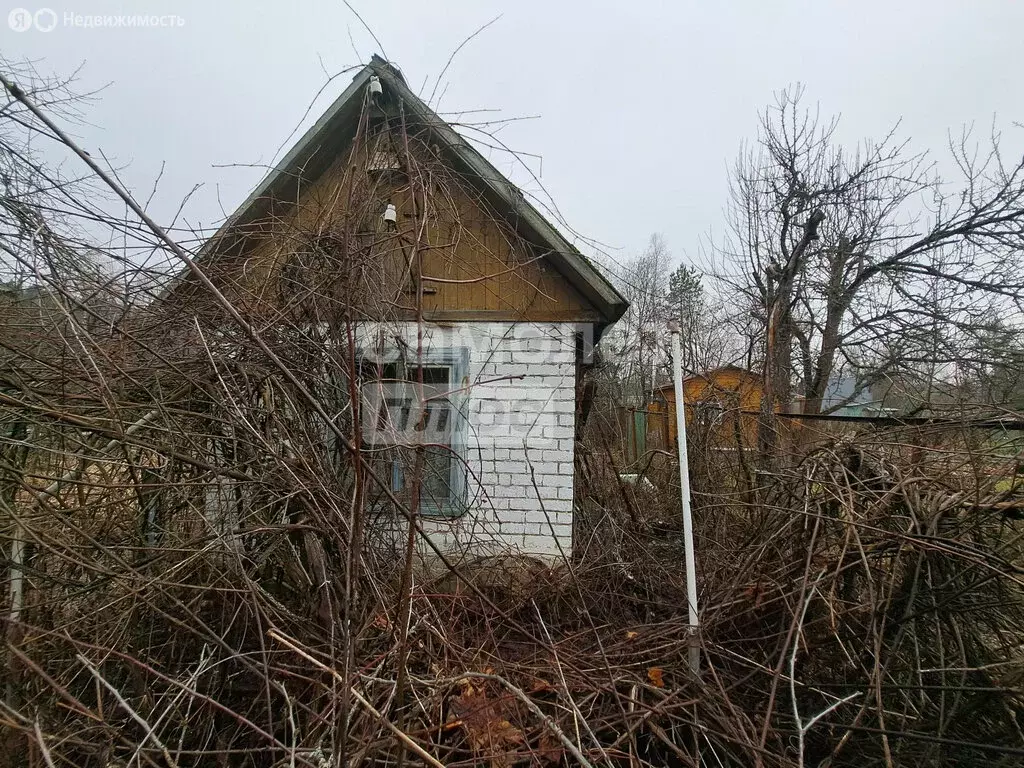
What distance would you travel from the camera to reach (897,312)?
9.75 meters

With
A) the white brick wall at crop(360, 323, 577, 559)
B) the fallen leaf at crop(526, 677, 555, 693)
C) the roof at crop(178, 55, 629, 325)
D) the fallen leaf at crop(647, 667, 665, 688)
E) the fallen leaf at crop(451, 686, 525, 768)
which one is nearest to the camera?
the fallen leaf at crop(451, 686, 525, 768)

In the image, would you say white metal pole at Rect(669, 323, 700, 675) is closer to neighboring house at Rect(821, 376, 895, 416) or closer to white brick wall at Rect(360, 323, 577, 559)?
white brick wall at Rect(360, 323, 577, 559)

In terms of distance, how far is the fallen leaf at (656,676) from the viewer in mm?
2799

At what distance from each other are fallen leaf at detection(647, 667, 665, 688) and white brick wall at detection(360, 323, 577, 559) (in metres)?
1.72

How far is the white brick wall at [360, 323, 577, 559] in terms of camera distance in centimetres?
457

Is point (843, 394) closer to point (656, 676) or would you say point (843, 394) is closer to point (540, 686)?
point (656, 676)

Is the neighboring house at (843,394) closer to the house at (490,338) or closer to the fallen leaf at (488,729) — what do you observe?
the house at (490,338)

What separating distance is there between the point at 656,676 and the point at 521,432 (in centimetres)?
234

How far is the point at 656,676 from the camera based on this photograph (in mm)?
2814

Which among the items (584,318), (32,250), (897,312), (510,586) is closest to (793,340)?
(897,312)

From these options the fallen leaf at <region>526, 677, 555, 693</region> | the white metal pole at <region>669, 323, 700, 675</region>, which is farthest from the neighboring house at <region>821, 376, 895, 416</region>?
the fallen leaf at <region>526, 677, 555, 693</region>

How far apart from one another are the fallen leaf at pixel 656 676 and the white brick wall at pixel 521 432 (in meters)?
1.72

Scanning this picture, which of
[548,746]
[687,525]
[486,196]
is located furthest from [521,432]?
[548,746]

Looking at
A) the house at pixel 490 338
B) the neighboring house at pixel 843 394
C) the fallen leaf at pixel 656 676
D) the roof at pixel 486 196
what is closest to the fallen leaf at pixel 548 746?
the fallen leaf at pixel 656 676
